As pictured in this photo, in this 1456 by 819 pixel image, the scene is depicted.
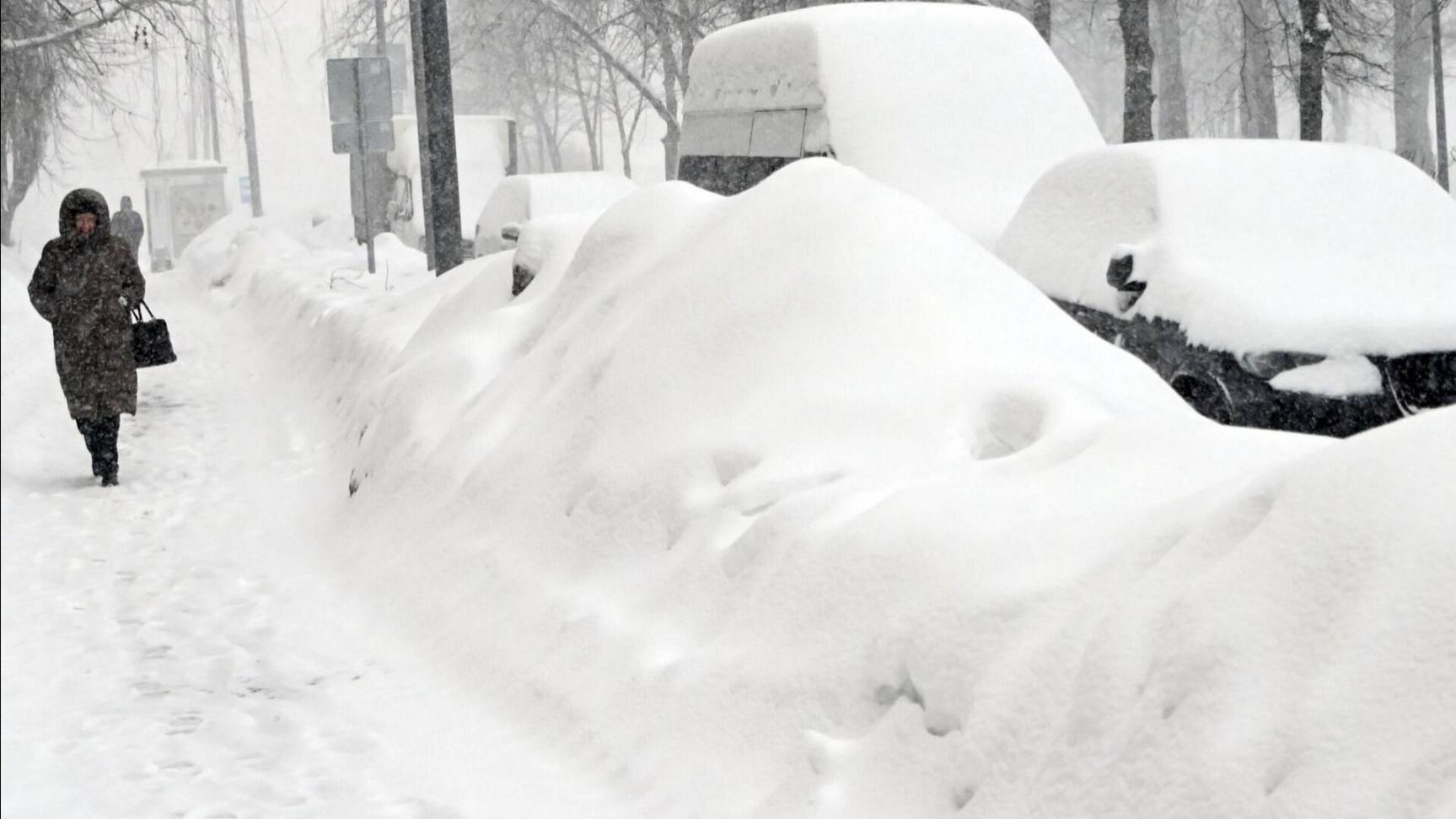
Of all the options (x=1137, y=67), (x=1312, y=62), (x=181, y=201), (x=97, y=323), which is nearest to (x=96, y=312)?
(x=97, y=323)

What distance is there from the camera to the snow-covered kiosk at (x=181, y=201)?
42.8m

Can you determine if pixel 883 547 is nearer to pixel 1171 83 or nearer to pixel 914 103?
pixel 914 103

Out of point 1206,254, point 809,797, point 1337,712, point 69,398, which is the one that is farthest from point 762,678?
point 69,398

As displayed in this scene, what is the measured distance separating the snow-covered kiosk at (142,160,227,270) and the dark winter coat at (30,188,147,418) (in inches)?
1370

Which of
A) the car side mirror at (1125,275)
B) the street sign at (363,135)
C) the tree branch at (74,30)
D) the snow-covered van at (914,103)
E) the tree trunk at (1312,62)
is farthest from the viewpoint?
the street sign at (363,135)

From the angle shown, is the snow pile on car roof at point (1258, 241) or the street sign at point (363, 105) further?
the street sign at point (363, 105)

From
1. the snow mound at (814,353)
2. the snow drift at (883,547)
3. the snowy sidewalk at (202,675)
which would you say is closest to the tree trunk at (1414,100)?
the snow mound at (814,353)

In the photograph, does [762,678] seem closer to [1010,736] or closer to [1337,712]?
[1010,736]

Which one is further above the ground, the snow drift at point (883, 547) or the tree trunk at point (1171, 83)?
the tree trunk at point (1171, 83)

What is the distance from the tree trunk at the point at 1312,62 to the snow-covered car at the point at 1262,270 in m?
4.73

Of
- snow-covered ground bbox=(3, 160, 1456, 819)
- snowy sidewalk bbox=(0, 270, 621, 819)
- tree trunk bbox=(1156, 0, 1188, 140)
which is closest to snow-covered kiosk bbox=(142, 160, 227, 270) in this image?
tree trunk bbox=(1156, 0, 1188, 140)

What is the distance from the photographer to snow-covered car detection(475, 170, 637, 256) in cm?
1769

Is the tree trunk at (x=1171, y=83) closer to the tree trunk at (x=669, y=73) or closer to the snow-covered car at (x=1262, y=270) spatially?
the tree trunk at (x=669, y=73)

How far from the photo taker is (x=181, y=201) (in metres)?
43.1
